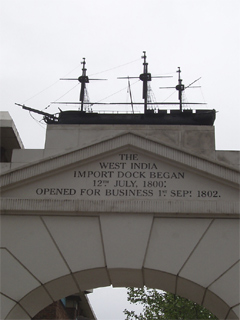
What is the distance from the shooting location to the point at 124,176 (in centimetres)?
1162

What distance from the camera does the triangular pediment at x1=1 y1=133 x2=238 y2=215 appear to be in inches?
450

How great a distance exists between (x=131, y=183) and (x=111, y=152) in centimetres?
91

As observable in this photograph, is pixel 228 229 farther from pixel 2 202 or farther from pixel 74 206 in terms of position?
pixel 2 202

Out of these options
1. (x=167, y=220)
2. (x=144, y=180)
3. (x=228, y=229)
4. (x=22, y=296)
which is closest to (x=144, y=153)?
(x=144, y=180)

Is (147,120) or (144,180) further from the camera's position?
(147,120)

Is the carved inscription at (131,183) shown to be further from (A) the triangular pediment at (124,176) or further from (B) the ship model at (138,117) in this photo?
(B) the ship model at (138,117)

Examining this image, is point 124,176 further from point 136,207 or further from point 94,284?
point 94,284

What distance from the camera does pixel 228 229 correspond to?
36.7 feet

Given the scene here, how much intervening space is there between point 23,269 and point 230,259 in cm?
464

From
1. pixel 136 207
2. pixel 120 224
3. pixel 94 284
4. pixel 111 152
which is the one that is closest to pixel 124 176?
pixel 111 152

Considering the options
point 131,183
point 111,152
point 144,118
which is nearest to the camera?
point 131,183

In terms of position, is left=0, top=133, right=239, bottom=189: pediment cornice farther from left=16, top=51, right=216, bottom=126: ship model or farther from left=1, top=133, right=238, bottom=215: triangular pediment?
left=16, top=51, right=216, bottom=126: ship model

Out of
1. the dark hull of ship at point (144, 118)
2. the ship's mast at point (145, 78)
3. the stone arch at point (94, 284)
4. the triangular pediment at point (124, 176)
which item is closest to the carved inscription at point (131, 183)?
the triangular pediment at point (124, 176)

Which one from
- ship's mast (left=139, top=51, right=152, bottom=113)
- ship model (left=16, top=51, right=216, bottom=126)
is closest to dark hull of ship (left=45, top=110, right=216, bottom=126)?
ship model (left=16, top=51, right=216, bottom=126)
